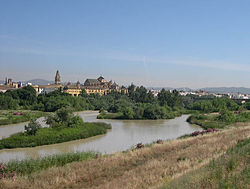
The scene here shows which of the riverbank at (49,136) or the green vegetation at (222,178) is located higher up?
the green vegetation at (222,178)

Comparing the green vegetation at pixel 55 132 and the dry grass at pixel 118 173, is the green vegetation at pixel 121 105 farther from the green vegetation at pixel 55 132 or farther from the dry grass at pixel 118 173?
the dry grass at pixel 118 173

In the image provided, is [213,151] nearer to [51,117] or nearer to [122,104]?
[51,117]

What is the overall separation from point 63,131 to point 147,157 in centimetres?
1111

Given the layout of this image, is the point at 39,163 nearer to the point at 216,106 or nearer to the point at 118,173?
the point at 118,173

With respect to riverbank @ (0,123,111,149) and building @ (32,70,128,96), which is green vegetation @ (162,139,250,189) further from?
building @ (32,70,128,96)

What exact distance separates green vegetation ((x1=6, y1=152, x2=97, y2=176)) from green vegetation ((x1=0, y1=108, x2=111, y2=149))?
673cm

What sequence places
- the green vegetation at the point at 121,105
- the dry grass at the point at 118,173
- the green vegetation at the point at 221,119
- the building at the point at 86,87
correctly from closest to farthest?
1. the dry grass at the point at 118,173
2. the green vegetation at the point at 221,119
3. the green vegetation at the point at 121,105
4. the building at the point at 86,87

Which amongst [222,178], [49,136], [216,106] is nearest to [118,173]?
[222,178]

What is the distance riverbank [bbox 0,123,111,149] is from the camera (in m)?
19.0

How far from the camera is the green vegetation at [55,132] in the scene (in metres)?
19.2

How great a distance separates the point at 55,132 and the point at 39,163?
958cm

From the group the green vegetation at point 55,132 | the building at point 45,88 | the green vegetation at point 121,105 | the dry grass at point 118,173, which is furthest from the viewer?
the building at point 45,88

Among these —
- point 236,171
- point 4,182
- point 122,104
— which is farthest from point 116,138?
point 122,104

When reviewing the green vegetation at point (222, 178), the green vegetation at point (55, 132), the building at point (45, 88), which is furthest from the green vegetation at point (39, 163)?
the building at point (45, 88)
